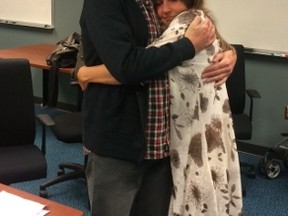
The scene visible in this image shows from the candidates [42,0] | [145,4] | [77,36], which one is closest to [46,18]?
[42,0]

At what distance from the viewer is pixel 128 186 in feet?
4.43

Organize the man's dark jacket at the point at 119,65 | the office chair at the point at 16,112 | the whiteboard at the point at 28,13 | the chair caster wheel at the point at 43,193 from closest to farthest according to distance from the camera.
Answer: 1. the man's dark jacket at the point at 119,65
2. the office chair at the point at 16,112
3. the chair caster wheel at the point at 43,193
4. the whiteboard at the point at 28,13

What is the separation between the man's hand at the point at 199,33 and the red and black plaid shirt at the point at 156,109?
113 millimetres

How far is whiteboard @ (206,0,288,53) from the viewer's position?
3215 millimetres

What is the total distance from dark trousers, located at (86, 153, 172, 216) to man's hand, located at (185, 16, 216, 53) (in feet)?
1.30

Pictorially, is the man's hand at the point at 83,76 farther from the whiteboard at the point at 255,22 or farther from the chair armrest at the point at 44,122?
the whiteboard at the point at 255,22

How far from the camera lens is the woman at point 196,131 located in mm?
1304

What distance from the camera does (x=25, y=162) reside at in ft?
7.47

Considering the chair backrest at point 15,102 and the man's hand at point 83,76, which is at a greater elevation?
the man's hand at point 83,76

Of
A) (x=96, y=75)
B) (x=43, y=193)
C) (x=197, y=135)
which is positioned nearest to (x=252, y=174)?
(x=43, y=193)

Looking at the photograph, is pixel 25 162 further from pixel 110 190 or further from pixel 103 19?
pixel 103 19

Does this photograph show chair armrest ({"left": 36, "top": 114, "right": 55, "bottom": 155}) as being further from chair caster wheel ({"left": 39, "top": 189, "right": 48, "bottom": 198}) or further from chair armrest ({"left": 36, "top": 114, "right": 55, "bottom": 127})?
chair caster wheel ({"left": 39, "top": 189, "right": 48, "bottom": 198})

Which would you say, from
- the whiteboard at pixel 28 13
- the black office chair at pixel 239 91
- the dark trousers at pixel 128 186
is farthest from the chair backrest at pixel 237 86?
the whiteboard at pixel 28 13

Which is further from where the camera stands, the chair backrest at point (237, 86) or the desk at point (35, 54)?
the desk at point (35, 54)
